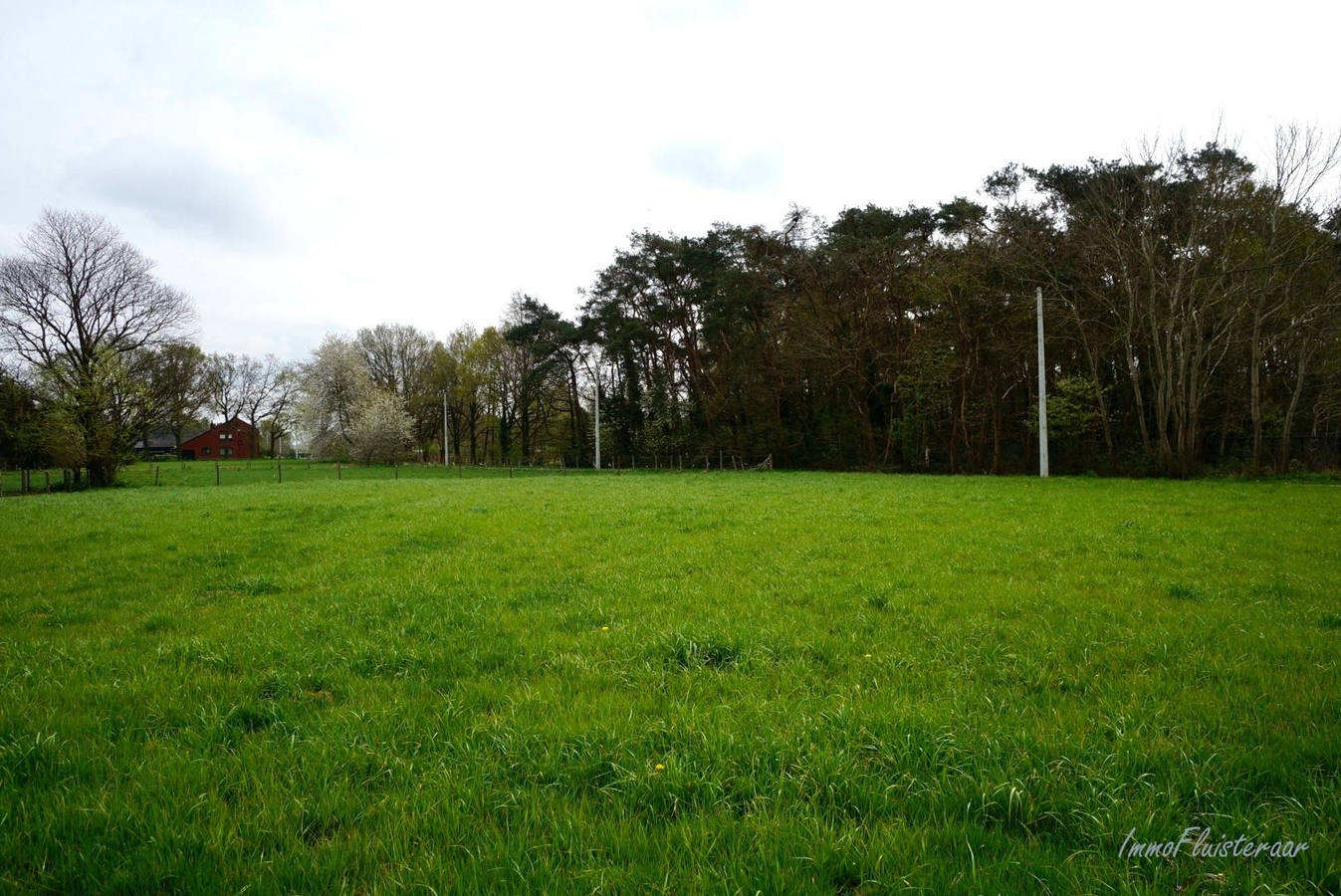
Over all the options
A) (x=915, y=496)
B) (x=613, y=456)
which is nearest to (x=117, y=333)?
(x=613, y=456)

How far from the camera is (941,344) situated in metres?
32.9

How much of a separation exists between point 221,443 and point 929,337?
109641mm

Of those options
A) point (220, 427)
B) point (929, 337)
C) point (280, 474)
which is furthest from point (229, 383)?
point (929, 337)

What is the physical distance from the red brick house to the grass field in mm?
108731

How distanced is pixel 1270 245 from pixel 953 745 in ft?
104

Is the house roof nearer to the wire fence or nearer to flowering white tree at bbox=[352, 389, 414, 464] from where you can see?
flowering white tree at bbox=[352, 389, 414, 464]

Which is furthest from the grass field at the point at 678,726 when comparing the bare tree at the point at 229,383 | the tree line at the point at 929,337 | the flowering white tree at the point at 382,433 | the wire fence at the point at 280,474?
the bare tree at the point at 229,383

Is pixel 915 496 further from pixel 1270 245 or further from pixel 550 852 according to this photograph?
pixel 1270 245

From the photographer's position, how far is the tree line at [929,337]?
25312 millimetres

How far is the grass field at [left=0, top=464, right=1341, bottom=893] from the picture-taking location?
7.45ft

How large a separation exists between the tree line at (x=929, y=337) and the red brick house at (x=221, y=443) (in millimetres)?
47378

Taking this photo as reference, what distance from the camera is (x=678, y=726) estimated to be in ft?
11.0

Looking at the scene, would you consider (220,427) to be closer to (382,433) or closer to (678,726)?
(382,433)

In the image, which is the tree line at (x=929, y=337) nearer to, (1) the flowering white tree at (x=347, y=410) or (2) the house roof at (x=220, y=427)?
(1) the flowering white tree at (x=347, y=410)
